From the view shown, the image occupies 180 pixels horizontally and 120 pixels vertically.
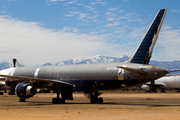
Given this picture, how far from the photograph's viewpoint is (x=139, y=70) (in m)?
25.1

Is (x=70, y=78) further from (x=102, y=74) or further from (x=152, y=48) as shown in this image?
(x=152, y=48)

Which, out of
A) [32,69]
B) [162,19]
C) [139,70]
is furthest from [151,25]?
[32,69]

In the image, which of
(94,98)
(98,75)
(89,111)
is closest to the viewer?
(89,111)

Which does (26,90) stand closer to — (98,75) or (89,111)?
(98,75)

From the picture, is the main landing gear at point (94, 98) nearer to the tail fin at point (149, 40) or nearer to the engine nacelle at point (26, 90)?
the engine nacelle at point (26, 90)

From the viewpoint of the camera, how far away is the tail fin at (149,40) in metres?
26.3

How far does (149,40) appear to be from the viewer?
26.3 m

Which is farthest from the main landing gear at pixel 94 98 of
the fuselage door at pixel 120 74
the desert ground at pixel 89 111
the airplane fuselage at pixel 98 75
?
the fuselage door at pixel 120 74

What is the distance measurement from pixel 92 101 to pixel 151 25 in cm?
1102

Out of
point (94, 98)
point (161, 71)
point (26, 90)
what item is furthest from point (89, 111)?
point (26, 90)

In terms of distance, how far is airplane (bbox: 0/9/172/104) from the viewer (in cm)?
2538

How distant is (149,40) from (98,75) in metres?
6.53

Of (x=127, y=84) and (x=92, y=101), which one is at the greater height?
(x=127, y=84)

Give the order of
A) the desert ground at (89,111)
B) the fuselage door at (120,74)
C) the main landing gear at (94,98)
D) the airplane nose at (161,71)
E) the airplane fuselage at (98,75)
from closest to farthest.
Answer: the desert ground at (89,111)
the airplane nose at (161,71)
the airplane fuselage at (98,75)
the fuselage door at (120,74)
the main landing gear at (94,98)
